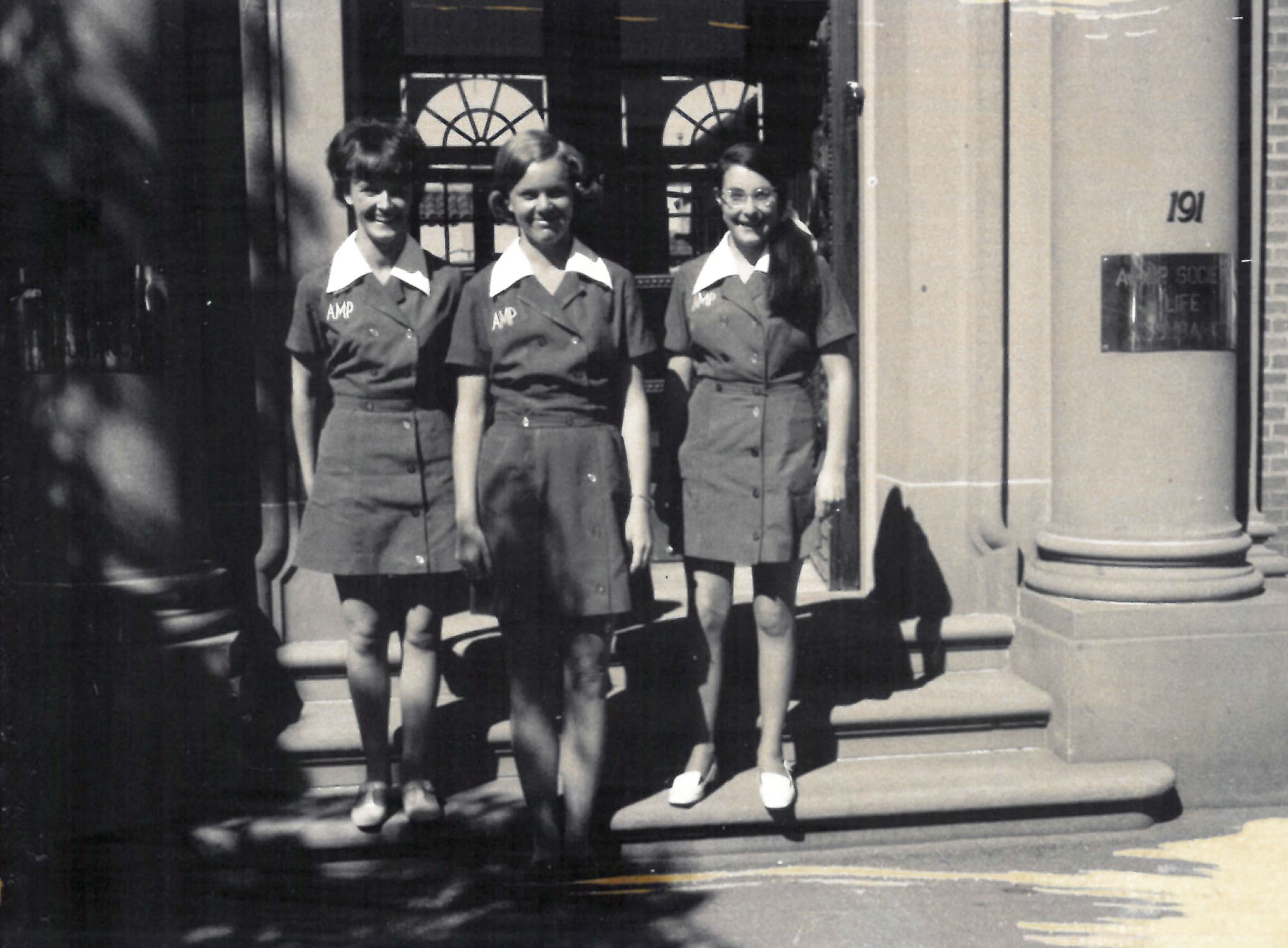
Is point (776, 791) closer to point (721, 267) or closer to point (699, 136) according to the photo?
→ point (721, 267)

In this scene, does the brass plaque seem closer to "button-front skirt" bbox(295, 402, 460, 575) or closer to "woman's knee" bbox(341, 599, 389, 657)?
"button-front skirt" bbox(295, 402, 460, 575)

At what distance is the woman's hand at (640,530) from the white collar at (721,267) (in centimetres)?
79

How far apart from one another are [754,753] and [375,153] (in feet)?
8.31

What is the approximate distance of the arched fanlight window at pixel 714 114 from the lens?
637 centimetres

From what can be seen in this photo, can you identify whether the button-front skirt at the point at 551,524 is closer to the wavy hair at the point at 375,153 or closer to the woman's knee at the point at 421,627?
the woman's knee at the point at 421,627

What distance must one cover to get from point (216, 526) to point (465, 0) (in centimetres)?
271

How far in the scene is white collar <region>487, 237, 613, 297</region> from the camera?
407 centimetres

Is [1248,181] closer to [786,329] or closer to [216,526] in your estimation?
[786,329]

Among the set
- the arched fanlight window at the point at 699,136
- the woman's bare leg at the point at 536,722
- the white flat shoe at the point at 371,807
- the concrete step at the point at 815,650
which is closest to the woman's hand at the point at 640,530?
the woman's bare leg at the point at 536,722

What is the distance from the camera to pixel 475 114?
20.5ft

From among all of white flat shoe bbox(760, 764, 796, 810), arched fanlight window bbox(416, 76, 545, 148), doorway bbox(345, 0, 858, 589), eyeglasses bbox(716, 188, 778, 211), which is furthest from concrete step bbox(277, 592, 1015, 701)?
arched fanlight window bbox(416, 76, 545, 148)

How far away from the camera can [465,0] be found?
616cm

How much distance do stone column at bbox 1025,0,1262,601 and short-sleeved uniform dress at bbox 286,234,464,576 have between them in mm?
2510

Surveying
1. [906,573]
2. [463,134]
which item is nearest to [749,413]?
[906,573]
